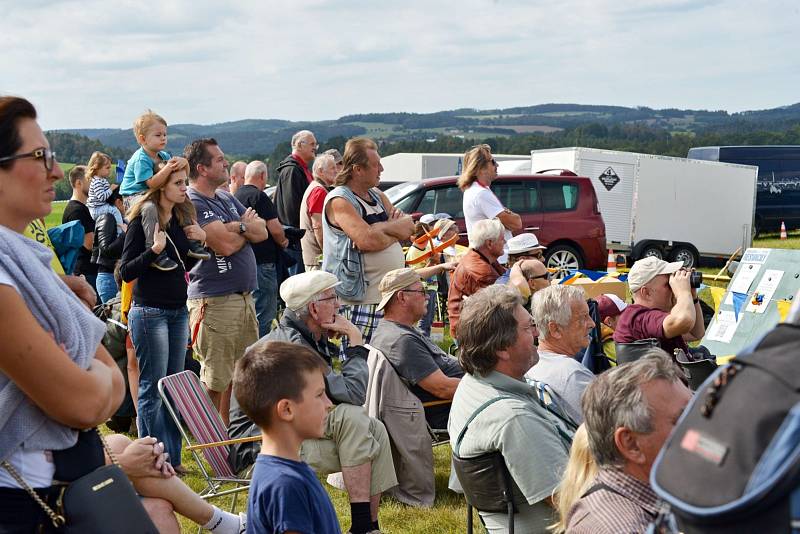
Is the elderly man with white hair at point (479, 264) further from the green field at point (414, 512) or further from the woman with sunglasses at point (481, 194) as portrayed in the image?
the green field at point (414, 512)

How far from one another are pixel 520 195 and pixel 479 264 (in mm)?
7625

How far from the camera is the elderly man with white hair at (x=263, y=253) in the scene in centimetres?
699

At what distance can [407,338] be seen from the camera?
4.81 metres

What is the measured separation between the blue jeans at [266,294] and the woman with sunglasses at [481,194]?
175cm

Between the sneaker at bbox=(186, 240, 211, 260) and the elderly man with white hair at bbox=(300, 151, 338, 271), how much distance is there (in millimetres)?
1905

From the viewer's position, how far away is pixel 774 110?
454 feet

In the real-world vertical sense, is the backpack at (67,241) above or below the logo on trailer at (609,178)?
above

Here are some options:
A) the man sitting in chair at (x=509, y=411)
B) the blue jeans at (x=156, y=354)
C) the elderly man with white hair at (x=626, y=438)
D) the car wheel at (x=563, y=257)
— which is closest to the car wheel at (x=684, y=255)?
the car wheel at (x=563, y=257)

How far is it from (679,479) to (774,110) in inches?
5959

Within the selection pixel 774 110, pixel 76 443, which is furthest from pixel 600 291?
pixel 774 110

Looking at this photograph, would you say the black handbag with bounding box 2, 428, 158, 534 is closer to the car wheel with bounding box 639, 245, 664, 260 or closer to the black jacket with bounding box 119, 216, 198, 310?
the black jacket with bounding box 119, 216, 198, 310

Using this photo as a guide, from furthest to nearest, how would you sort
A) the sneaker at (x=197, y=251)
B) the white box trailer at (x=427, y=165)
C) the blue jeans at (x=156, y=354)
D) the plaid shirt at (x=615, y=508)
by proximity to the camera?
the white box trailer at (x=427, y=165) < the sneaker at (x=197, y=251) < the blue jeans at (x=156, y=354) < the plaid shirt at (x=615, y=508)

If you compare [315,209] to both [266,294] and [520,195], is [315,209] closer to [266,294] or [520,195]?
[266,294]

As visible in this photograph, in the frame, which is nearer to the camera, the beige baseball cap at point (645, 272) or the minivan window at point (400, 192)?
the beige baseball cap at point (645, 272)
